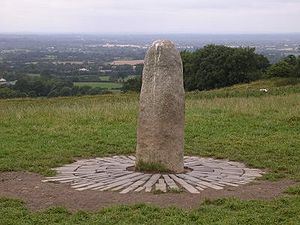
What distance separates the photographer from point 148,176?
10.4 m

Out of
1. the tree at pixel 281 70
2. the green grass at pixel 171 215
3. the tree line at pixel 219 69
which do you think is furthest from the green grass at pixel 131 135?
the tree line at pixel 219 69

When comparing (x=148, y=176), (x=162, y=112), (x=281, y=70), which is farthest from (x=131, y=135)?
(x=281, y=70)

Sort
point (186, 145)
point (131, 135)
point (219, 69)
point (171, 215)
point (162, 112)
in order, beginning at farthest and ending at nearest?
point (219, 69)
point (131, 135)
point (186, 145)
point (162, 112)
point (171, 215)

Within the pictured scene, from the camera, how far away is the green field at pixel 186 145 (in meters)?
7.87

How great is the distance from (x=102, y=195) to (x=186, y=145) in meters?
5.19

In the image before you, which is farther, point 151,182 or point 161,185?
point 151,182

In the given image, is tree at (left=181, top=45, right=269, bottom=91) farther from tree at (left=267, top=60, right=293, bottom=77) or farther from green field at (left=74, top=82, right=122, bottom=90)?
green field at (left=74, top=82, right=122, bottom=90)

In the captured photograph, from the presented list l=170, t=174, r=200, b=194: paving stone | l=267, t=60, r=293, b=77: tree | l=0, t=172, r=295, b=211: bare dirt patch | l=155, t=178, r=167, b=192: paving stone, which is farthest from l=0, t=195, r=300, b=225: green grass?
l=267, t=60, r=293, b=77: tree

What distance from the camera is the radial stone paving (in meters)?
9.66

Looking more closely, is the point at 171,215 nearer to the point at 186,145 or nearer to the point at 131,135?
the point at 186,145

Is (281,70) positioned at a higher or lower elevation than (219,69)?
higher

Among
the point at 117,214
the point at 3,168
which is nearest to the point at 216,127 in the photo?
the point at 3,168

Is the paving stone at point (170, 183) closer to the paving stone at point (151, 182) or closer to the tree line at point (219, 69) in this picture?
the paving stone at point (151, 182)

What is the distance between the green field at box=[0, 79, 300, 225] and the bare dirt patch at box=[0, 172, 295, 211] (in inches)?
12.3
